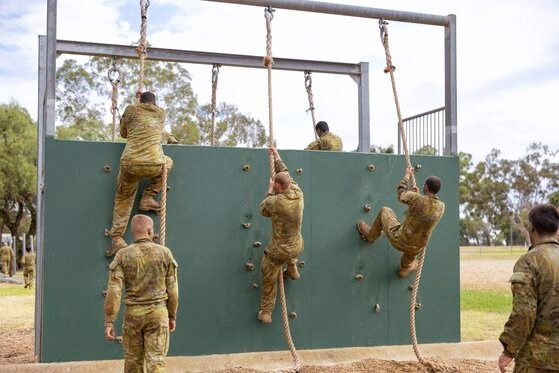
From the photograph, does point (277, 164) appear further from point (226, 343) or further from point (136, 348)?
point (136, 348)

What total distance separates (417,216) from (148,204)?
307 centimetres

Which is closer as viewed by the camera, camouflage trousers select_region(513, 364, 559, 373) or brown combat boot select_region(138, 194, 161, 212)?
camouflage trousers select_region(513, 364, 559, 373)

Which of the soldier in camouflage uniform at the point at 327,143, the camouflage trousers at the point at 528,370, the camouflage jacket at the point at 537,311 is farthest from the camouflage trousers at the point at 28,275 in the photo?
the camouflage jacket at the point at 537,311

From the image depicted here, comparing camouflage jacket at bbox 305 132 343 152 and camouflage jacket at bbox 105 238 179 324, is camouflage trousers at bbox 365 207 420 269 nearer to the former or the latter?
camouflage jacket at bbox 305 132 343 152

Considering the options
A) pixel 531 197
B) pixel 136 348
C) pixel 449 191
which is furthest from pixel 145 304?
pixel 531 197

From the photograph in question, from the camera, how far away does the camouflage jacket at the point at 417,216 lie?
7812 mm

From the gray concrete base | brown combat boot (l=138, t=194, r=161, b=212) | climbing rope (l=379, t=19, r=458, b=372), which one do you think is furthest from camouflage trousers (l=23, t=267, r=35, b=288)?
climbing rope (l=379, t=19, r=458, b=372)

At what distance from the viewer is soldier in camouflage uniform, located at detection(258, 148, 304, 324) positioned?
24.7ft

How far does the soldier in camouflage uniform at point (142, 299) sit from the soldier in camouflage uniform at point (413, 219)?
3.20 meters

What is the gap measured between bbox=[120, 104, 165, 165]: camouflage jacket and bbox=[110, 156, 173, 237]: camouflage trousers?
0.08m

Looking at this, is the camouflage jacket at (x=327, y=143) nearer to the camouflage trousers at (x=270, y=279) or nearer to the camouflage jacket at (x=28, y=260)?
the camouflage trousers at (x=270, y=279)

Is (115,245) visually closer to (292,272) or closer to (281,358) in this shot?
(292,272)

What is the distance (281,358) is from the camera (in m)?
8.02

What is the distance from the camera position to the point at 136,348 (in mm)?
5828
